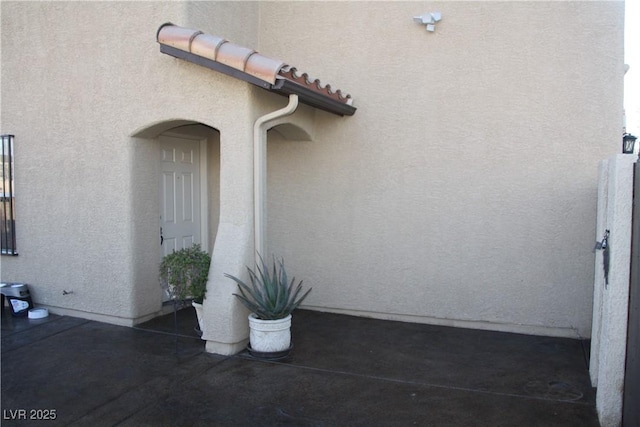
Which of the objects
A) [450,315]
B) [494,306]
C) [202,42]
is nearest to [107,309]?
[202,42]

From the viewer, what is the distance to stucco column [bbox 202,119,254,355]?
593cm

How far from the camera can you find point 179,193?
793cm

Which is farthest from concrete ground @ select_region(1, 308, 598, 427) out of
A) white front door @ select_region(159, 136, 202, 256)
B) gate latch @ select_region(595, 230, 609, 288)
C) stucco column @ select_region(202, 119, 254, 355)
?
white front door @ select_region(159, 136, 202, 256)

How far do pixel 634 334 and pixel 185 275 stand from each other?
173 inches

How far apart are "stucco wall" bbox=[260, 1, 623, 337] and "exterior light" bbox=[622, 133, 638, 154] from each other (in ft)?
1.26

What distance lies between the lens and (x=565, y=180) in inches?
260

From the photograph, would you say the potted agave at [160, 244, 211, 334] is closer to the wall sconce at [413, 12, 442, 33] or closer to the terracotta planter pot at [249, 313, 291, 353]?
the terracotta planter pot at [249, 313, 291, 353]

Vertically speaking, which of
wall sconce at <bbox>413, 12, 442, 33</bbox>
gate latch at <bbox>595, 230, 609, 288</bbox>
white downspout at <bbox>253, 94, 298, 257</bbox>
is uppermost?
wall sconce at <bbox>413, 12, 442, 33</bbox>

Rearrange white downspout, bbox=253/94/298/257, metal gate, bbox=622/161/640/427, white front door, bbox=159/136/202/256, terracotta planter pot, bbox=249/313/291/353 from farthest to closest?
white front door, bbox=159/136/202/256
white downspout, bbox=253/94/298/257
terracotta planter pot, bbox=249/313/291/353
metal gate, bbox=622/161/640/427

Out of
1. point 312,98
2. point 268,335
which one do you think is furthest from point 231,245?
point 312,98

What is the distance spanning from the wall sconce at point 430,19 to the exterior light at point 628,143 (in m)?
2.83

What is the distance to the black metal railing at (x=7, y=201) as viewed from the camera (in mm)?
7816

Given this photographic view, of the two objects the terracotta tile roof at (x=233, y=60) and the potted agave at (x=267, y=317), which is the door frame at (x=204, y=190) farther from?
the potted agave at (x=267, y=317)

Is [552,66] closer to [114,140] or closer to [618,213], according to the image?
[618,213]
